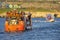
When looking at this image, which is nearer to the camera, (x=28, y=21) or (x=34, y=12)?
(x=28, y=21)

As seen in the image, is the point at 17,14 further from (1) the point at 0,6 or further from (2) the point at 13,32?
(1) the point at 0,6

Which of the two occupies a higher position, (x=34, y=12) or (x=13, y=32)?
(x=13, y=32)

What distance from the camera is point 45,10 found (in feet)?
604

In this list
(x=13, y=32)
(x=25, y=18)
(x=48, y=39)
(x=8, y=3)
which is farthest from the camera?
(x=8, y=3)

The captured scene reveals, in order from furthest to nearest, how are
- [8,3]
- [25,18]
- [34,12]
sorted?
[8,3] → [34,12] → [25,18]

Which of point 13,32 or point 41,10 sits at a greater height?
point 13,32

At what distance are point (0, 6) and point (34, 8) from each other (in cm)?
1325

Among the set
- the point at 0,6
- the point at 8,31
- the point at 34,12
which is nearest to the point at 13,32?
the point at 8,31

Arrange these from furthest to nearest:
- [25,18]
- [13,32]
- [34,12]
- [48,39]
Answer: [34,12] → [25,18] → [13,32] → [48,39]

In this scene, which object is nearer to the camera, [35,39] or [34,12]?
[35,39]

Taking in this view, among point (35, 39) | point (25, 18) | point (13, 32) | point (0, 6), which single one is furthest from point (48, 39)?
point (0, 6)

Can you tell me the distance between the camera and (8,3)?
197 metres

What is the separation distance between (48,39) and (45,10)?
117267mm

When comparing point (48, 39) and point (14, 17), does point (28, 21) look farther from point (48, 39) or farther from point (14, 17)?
point (48, 39)
